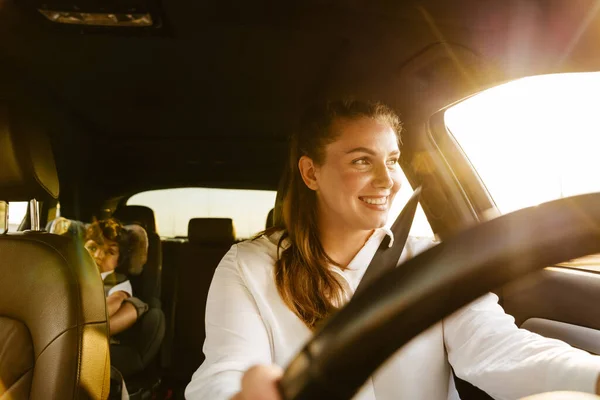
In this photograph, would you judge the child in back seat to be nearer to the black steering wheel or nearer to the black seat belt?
the black seat belt

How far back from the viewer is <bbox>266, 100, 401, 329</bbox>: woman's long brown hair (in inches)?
57.9

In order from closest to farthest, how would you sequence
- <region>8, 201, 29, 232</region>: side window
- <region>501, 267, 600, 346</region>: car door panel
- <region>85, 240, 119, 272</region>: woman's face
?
<region>501, 267, 600, 346</region>: car door panel → <region>8, 201, 29, 232</region>: side window → <region>85, 240, 119, 272</region>: woman's face

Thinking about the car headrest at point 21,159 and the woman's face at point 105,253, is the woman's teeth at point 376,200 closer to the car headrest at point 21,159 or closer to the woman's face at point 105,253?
the car headrest at point 21,159

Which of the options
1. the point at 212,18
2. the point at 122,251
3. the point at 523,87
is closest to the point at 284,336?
the point at 523,87

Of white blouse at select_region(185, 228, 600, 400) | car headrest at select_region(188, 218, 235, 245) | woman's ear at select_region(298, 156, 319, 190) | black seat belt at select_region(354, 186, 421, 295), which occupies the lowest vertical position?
car headrest at select_region(188, 218, 235, 245)

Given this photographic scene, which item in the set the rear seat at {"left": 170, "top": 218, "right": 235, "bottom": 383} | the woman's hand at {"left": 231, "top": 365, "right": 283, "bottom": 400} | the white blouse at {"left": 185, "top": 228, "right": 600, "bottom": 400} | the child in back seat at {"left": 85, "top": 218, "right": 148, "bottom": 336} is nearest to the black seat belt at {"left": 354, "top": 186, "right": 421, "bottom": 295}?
the white blouse at {"left": 185, "top": 228, "right": 600, "bottom": 400}

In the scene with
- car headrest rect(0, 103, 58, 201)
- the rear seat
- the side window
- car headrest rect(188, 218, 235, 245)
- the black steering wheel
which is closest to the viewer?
the black steering wheel

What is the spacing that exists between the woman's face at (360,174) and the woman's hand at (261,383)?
0.91 m

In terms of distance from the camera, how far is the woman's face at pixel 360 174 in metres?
1.53

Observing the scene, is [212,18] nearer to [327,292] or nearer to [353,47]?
[353,47]

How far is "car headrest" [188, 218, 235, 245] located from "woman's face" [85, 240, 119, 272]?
0.54 m

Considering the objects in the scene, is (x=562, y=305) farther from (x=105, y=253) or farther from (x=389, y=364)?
(x=105, y=253)

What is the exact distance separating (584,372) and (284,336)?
0.76 metres

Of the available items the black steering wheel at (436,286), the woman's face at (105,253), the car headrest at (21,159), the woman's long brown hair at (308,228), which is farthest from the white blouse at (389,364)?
the woman's face at (105,253)
